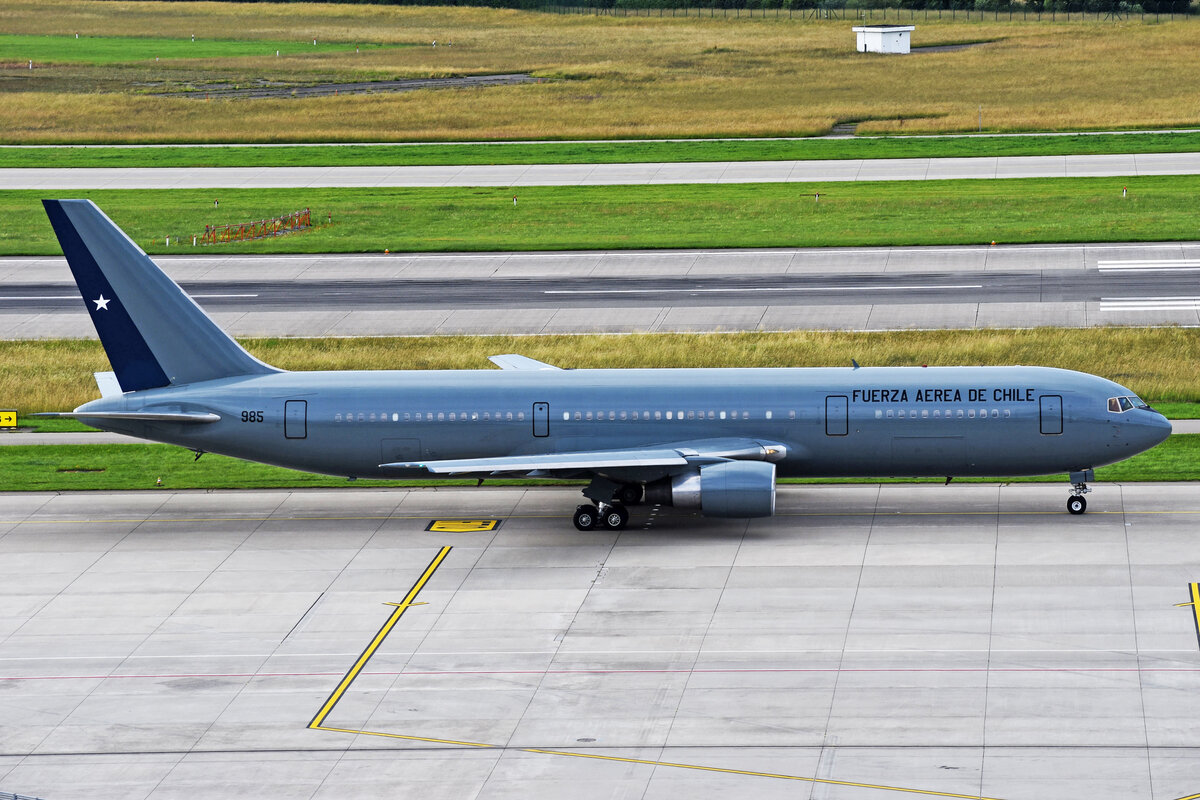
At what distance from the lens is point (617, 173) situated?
94.8 m

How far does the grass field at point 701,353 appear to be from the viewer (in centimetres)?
5447

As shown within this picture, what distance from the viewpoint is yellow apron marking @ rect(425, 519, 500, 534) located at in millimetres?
40625

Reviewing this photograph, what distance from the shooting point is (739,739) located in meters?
27.5

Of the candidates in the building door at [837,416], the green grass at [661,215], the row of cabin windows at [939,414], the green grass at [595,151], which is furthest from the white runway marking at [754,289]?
the green grass at [595,151]

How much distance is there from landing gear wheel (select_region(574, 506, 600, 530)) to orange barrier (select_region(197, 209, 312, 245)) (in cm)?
4702

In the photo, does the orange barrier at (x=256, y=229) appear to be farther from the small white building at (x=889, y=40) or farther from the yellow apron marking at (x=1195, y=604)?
the small white building at (x=889, y=40)

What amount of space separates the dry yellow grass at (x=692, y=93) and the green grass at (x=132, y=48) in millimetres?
10394

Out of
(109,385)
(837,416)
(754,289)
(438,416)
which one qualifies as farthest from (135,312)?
(754,289)

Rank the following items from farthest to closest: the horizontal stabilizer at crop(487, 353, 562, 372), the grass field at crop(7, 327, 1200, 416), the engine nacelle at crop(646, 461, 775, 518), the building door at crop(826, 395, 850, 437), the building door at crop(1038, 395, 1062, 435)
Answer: the grass field at crop(7, 327, 1200, 416)
the horizontal stabilizer at crop(487, 353, 562, 372)
the building door at crop(826, 395, 850, 437)
the building door at crop(1038, 395, 1062, 435)
the engine nacelle at crop(646, 461, 775, 518)

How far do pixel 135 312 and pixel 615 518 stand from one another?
13.7 m

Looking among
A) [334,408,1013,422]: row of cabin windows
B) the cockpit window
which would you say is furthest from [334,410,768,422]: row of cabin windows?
the cockpit window

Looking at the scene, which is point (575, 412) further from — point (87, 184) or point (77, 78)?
point (77, 78)

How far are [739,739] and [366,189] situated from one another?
228ft

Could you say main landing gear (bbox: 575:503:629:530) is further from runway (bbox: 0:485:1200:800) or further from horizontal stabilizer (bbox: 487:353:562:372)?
horizontal stabilizer (bbox: 487:353:562:372)
